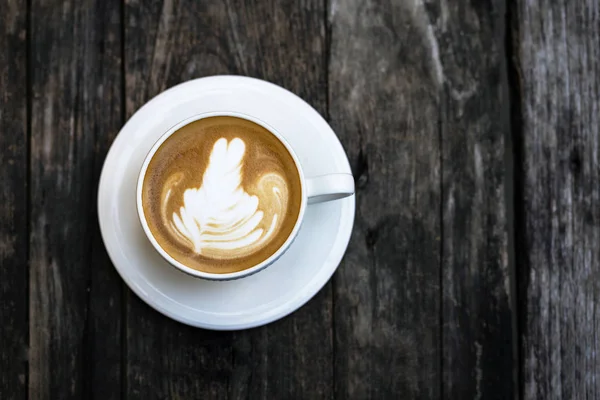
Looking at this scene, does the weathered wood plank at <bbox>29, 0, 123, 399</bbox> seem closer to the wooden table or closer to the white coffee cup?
the wooden table

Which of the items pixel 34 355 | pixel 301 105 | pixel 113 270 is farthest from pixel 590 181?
pixel 34 355

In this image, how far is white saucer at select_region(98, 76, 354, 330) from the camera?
82cm

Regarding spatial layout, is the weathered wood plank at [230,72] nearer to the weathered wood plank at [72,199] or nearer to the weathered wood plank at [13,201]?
the weathered wood plank at [72,199]

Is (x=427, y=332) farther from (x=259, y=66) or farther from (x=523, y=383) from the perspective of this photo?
(x=259, y=66)

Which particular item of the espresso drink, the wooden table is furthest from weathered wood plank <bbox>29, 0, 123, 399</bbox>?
the espresso drink

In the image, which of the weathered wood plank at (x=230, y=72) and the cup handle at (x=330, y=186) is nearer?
the cup handle at (x=330, y=186)

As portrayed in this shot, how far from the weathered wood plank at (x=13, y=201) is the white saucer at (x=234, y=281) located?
0.57ft

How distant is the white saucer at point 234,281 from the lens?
82 centimetres

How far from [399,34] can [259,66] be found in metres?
0.22

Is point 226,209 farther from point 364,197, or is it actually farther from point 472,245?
point 472,245

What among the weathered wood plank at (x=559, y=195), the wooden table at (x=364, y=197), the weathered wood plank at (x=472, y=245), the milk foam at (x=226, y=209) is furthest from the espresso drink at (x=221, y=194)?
the weathered wood plank at (x=559, y=195)

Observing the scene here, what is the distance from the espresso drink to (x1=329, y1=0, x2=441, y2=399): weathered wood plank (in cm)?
18

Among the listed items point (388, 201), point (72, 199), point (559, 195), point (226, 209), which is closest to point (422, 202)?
point (388, 201)

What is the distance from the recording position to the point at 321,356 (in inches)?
35.9
